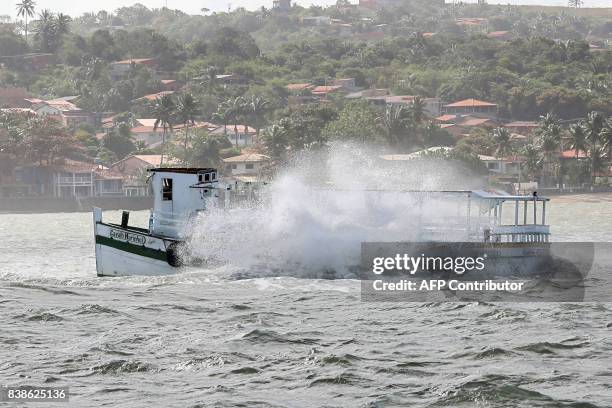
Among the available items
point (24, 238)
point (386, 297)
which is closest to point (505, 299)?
point (386, 297)

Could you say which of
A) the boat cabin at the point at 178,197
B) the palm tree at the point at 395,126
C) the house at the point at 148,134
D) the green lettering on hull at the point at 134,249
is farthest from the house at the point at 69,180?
the green lettering on hull at the point at 134,249

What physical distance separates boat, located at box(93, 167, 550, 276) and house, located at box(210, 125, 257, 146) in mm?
103177

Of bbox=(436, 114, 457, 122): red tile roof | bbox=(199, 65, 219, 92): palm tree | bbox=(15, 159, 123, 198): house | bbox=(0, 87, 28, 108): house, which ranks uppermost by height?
bbox=(199, 65, 219, 92): palm tree

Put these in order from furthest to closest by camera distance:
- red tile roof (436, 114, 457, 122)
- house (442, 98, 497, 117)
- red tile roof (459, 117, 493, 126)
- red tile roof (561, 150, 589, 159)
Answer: house (442, 98, 497, 117) < red tile roof (436, 114, 457, 122) < red tile roof (459, 117, 493, 126) < red tile roof (561, 150, 589, 159)

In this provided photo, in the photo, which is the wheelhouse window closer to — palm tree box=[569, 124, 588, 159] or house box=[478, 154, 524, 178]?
house box=[478, 154, 524, 178]

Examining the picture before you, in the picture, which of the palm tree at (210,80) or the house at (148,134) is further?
the palm tree at (210,80)

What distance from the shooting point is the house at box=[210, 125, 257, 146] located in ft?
490

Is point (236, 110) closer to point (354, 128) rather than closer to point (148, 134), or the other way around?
point (148, 134)

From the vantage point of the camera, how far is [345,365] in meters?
26.5

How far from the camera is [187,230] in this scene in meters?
42.7

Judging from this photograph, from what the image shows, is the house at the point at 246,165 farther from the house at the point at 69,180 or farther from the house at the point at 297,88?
the house at the point at 297,88

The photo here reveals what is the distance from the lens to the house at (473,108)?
604 ft

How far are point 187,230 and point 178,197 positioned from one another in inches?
59.7

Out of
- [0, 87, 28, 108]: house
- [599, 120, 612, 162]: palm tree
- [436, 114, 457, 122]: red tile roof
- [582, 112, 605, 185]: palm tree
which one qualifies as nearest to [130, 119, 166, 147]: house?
[0, 87, 28, 108]: house
